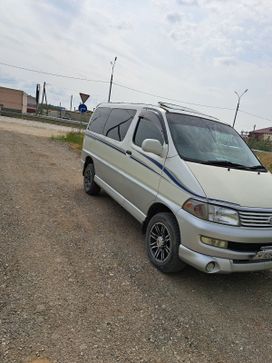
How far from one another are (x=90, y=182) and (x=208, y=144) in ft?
9.94

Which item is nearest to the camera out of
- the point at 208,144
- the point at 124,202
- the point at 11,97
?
the point at 208,144

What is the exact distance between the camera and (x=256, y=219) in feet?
11.6

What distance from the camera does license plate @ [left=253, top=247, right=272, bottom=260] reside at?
360 cm

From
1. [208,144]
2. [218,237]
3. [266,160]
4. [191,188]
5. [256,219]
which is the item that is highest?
[208,144]

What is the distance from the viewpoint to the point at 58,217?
17.7 ft

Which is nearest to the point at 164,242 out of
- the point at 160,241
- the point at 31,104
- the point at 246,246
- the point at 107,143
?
the point at 160,241

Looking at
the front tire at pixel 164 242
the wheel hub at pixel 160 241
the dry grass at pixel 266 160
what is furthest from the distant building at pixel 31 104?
the wheel hub at pixel 160 241

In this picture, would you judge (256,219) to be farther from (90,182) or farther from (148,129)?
(90,182)

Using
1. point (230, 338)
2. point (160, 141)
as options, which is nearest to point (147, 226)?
point (160, 141)

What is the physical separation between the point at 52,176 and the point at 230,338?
606 cm

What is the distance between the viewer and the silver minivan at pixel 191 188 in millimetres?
3471

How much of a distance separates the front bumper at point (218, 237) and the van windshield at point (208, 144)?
0.91 metres

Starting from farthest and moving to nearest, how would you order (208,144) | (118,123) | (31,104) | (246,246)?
(31,104)
(118,123)
(208,144)
(246,246)

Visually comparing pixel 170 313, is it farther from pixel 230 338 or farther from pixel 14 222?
pixel 14 222
